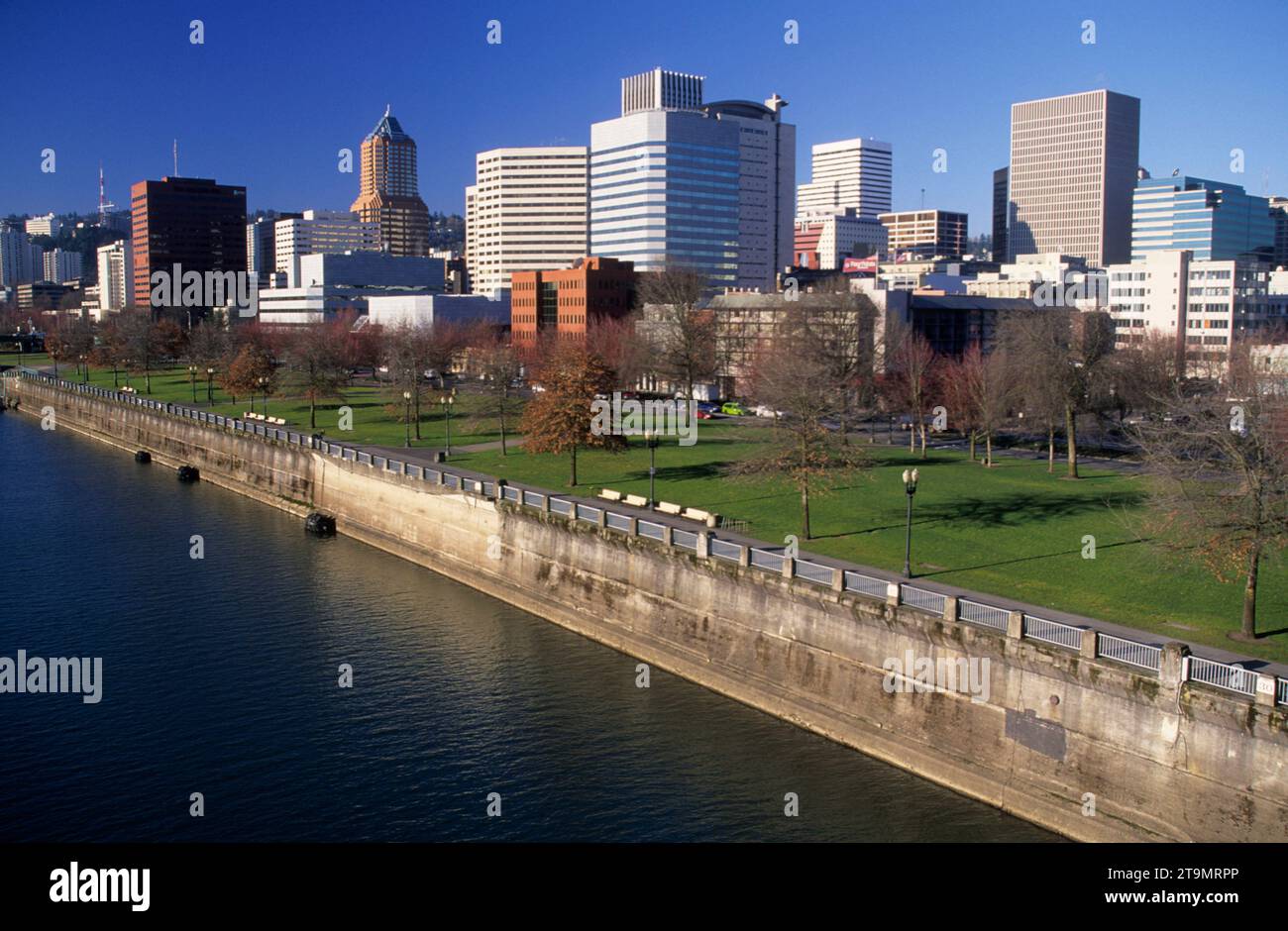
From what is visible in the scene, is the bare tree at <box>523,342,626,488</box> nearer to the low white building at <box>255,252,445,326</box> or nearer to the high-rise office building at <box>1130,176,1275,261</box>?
the low white building at <box>255,252,445,326</box>

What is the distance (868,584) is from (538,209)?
167889 mm

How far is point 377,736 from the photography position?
82.5 ft

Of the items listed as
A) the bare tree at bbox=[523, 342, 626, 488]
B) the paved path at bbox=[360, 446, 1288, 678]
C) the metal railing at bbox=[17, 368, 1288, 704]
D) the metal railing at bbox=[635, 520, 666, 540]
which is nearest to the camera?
the metal railing at bbox=[17, 368, 1288, 704]

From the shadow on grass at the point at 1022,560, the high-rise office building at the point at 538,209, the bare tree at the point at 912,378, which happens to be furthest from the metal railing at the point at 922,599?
the high-rise office building at the point at 538,209

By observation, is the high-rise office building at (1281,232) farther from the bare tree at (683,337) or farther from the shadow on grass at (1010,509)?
the shadow on grass at (1010,509)

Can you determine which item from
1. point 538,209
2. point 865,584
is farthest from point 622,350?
point 538,209

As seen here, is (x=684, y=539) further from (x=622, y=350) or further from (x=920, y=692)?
(x=622, y=350)

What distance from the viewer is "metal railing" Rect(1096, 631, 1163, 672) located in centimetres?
2038

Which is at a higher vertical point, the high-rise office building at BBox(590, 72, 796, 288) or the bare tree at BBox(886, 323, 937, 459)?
the high-rise office building at BBox(590, 72, 796, 288)

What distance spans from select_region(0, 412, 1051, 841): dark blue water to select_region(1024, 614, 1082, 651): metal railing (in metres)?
3.51

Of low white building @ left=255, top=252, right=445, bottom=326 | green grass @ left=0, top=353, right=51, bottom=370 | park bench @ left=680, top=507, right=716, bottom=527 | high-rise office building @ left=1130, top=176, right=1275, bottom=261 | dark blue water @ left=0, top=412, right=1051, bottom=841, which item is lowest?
dark blue water @ left=0, top=412, right=1051, bottom=841

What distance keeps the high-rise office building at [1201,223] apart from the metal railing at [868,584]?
138m

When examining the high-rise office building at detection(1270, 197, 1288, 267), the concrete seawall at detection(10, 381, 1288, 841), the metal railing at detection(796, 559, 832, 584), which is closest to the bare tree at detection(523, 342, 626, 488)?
the concrete seawall at detection(10, 381, 1288, 841)

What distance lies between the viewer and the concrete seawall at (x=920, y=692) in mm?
19031
